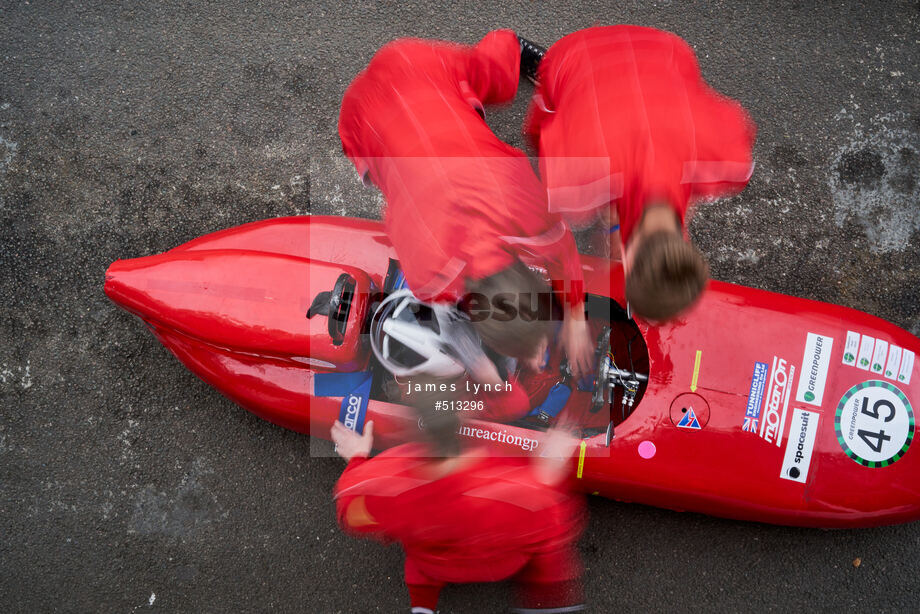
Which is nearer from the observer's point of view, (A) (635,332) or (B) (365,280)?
(B) (365,280)

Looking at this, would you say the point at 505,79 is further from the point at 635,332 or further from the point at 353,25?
the point at 353,25

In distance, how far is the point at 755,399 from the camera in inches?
84.0

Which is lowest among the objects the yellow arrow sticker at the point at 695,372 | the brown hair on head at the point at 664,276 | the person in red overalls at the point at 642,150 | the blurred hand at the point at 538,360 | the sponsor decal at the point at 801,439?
the sponsor decal at the point at 801,439

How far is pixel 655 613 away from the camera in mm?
2592

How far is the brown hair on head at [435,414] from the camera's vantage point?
1902mm

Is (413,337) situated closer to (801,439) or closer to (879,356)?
(801,439)

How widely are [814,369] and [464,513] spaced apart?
142 cm

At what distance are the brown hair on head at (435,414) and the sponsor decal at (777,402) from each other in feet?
3.64

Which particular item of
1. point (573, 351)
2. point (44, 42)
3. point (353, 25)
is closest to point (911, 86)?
point (573, 351)

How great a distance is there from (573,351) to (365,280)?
0.76m

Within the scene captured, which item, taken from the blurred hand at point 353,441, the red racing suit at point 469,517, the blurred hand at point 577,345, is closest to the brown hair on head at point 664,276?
the blurred hand at point 577,345

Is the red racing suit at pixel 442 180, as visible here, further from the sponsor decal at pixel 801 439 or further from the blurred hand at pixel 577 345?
the sponsor decal at pixel 801 439

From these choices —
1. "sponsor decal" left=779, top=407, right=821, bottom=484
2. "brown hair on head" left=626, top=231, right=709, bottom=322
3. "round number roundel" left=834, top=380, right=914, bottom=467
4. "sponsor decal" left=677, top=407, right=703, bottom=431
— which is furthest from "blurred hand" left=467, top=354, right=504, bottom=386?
"round number roundel" left=834, top=380, right=914, bottom=467

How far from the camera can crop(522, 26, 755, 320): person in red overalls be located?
137cm
